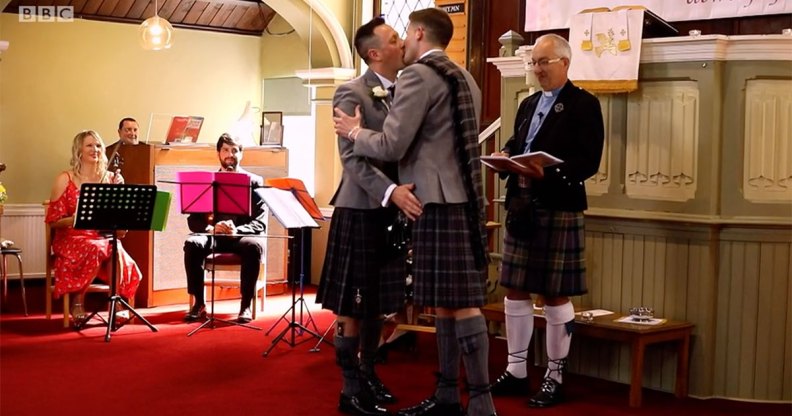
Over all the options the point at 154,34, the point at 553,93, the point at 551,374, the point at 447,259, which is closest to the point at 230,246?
the point at 154,34

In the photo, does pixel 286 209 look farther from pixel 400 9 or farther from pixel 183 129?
pixel 400 9

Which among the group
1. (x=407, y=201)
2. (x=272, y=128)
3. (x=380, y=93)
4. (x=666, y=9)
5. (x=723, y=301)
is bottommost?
(x=723, y=301)

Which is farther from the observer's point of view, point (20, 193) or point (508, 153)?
point (20, 193)

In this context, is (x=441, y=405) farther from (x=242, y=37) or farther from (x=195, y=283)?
(x=242, y=37)

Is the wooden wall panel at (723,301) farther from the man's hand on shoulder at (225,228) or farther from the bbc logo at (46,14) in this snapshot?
the bbc logo at (46,14)

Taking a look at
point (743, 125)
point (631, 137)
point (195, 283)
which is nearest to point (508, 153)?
point (631, 137)

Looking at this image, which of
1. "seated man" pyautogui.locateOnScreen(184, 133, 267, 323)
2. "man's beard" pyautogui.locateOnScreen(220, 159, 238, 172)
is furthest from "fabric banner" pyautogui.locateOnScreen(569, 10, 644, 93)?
"man's beard" pyautogui.locateOnScreen(220, 159, 238, 172)

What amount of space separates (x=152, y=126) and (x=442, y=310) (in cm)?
603

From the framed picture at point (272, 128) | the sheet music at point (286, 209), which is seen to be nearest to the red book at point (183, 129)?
the framed picture at point (272, 128)

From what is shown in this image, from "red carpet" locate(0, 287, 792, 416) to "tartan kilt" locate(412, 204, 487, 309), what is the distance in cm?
87

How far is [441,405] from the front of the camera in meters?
3.98

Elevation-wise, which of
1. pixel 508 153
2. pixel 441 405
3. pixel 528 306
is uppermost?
pixel 508 153

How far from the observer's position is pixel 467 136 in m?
3.79

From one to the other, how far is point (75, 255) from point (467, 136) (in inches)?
143
